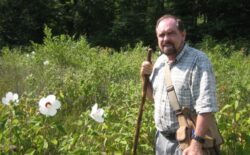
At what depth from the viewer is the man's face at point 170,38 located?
3.31 m

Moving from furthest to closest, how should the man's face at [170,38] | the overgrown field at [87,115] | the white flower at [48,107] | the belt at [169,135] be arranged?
the overgrown field at [87,115]
the white flower at [48,107]
the belt at [169,135]
the man's face at [170,38]

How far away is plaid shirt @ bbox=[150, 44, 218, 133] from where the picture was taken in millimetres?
3132

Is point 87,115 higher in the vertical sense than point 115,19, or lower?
lower

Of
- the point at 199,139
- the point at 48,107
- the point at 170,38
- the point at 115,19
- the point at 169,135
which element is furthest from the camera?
the point at 115,19

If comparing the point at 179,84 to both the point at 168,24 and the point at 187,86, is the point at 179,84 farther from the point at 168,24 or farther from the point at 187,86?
the point at 168,24

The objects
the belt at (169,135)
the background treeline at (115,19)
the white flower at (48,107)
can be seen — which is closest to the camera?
the belt at (169,135)

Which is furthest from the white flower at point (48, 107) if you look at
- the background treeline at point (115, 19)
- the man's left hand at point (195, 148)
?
the background treeline at point (115, 19)

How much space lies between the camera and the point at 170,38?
3.31 metres

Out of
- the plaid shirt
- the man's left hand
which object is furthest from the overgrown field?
the man's left hand

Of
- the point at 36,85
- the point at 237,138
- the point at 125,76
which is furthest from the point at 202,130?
the point at 125,76

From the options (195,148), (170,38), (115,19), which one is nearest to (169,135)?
(195,148)

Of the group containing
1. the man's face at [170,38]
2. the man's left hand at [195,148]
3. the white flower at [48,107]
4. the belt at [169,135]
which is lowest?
the man's left hand at [195,148]

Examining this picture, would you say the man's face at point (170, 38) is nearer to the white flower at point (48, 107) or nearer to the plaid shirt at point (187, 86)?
the plaid shirt at point (187, 86)

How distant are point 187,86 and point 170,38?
34 centimetres
